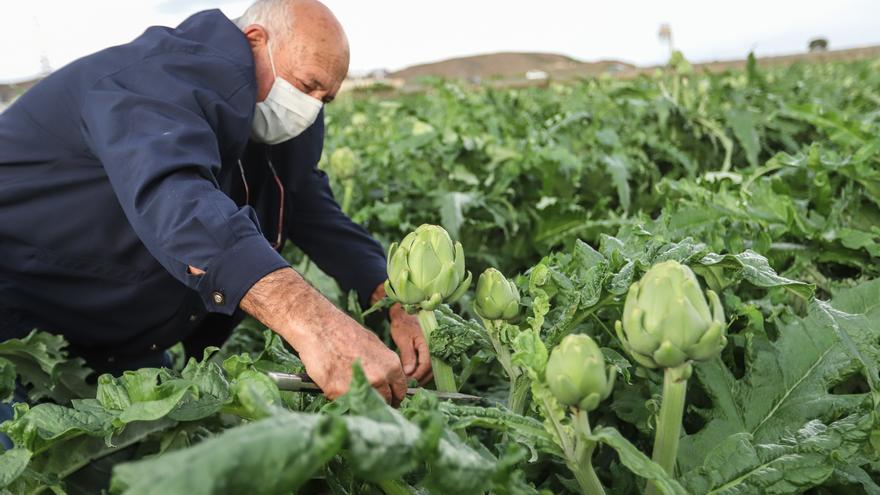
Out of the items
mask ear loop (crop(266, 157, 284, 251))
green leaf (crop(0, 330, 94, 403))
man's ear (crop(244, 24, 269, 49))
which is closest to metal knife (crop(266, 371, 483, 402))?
green leaf (crop(0, 330, 94, 403))

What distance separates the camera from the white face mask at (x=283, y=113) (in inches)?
76.5

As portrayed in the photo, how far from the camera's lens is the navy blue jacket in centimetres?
135

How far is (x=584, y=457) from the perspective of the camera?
3.25 feet

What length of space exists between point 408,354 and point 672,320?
931 millimetres

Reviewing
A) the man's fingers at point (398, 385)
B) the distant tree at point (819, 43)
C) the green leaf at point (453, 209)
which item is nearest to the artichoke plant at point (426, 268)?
the man's fingers at point (398, 385)

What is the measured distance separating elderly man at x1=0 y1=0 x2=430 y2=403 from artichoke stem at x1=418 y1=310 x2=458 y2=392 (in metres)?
0.10

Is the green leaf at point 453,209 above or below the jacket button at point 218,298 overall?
below

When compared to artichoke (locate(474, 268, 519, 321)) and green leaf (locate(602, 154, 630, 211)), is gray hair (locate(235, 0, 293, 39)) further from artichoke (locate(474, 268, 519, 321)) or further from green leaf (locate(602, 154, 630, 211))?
green leaf (locate(602, 154, 630, 211))

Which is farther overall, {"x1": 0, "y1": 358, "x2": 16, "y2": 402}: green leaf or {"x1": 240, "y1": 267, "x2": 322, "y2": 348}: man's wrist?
{"x1": 0, "y1": 358, "x2": 16, "y2": 402}: green leaf

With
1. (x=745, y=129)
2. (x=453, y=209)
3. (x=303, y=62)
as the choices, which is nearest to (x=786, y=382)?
(x=303, y=62)

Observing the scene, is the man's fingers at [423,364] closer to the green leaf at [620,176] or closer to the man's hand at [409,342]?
the man's hand at [409,342]

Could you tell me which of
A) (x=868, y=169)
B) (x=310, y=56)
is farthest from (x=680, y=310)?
(x=868, y=169)

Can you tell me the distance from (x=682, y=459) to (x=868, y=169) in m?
1.28

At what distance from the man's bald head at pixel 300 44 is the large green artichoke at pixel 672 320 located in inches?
44.8
